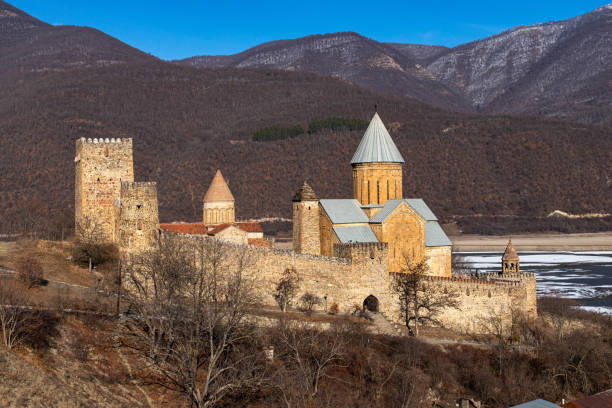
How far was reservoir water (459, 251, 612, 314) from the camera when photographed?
43.7 metres

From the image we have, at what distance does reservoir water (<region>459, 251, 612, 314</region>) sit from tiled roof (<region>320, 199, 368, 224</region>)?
1494cm

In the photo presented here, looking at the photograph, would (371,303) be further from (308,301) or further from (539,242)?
(539,242)

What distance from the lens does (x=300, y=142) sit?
3762 inches

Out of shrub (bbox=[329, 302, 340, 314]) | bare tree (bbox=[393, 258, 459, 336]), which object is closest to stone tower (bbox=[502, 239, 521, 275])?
bare tree (bbox=[393, 258, 459, 336])

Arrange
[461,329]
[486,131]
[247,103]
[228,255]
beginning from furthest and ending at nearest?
[247,103] → [486,131] → [461,329] → [228,255]

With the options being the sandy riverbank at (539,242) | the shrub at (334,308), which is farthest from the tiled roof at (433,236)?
the sandy riverbank at (539,242)

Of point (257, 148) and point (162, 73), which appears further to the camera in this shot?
point (162, 73)

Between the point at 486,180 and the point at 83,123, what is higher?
the point at 83,123

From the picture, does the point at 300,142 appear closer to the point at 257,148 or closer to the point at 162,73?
the point at 257,148

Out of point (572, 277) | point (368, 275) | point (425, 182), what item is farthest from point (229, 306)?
point (425, 182)

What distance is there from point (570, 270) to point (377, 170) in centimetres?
2895

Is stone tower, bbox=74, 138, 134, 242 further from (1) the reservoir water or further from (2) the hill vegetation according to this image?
(2) the hill vegetation

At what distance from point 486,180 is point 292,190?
26.3 m

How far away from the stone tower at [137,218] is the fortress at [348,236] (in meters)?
0.03
